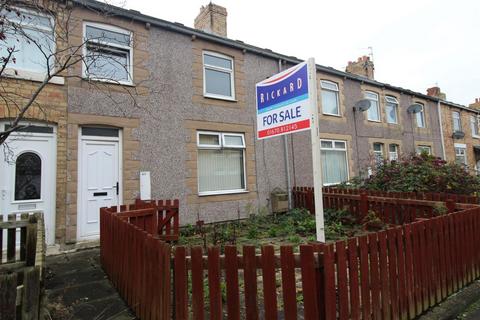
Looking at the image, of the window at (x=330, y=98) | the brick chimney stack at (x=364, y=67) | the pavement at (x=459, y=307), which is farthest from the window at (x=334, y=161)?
the pavement at (x=459, y=307)

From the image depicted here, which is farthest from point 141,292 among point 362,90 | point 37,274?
point 362,90

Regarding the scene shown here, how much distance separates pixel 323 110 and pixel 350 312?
976 cm

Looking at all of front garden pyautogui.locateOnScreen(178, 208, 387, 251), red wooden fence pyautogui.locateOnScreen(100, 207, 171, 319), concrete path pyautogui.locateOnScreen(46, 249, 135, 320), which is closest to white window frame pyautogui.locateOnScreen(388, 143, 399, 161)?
front garden pyautogui.locateOnScreen(178, 208, 387, 251)

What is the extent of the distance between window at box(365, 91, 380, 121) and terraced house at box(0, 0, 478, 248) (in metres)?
2.88

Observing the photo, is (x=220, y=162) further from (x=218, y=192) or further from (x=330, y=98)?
(x=330, y=98)

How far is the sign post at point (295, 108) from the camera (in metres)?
4.32

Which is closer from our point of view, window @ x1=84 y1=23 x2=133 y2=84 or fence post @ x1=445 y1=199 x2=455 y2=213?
fence post @ x1=445 y1=199 x2=455 y2=213

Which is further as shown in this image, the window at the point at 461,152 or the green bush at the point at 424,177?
the window at the point at 461,152

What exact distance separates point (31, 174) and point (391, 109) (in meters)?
15.1

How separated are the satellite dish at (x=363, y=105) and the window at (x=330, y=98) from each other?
1.01 m

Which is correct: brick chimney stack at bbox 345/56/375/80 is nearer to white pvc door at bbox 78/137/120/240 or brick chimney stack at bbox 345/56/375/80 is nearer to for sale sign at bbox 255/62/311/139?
for sale sign at bbox 255/62/311/139

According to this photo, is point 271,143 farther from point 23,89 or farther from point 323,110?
point 23,89

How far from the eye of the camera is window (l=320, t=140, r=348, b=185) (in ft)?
37.2

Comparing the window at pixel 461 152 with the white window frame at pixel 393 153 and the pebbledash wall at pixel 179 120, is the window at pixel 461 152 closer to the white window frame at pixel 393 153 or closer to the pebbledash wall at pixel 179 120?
the white window frame at pixel 393 153
